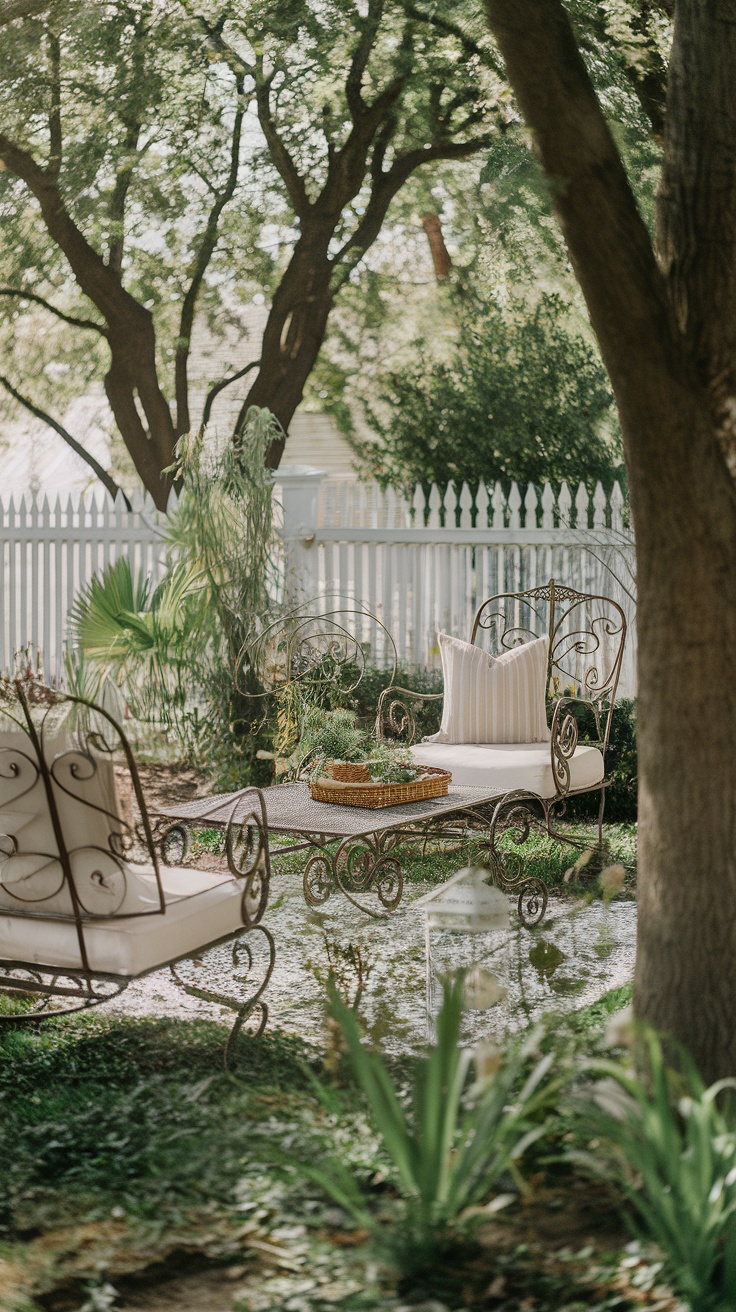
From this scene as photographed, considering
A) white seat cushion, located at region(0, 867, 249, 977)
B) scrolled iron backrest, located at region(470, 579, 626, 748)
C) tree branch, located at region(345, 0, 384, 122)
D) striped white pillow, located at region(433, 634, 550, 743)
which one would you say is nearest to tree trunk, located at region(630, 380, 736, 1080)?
white seat cushion, located at region(0, 867, 249, 977)

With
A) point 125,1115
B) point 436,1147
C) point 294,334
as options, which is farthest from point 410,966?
point 294,334

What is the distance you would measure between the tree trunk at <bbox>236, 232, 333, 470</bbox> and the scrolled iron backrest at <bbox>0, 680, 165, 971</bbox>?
336 inches

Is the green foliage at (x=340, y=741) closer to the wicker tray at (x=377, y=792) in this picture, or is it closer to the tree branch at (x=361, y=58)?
the wicker tray at (x=377, y=792)

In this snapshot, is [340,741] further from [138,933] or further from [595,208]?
[595,208]

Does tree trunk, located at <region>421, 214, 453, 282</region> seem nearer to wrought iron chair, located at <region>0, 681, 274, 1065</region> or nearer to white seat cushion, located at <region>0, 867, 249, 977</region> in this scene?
white seat cushion, located at <region>0, 867, 249, 977</region>

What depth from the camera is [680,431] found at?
3.14 meters

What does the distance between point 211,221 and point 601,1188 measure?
1142 centimetres

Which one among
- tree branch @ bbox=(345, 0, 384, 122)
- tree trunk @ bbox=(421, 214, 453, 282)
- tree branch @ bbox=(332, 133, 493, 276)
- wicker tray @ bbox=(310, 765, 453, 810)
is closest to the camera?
wicker tray @ bbox=(310, 765, 453, 810)

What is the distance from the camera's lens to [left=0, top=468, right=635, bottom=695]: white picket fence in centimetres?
859

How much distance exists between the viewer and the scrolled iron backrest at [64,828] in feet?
11.7

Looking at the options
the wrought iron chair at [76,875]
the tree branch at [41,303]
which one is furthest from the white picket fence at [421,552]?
the wrought iron chair at [76,875]

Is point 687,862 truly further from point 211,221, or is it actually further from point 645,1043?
point 211,221

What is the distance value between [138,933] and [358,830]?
4.74 ft

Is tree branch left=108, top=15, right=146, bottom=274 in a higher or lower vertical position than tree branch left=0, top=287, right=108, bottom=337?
higher
